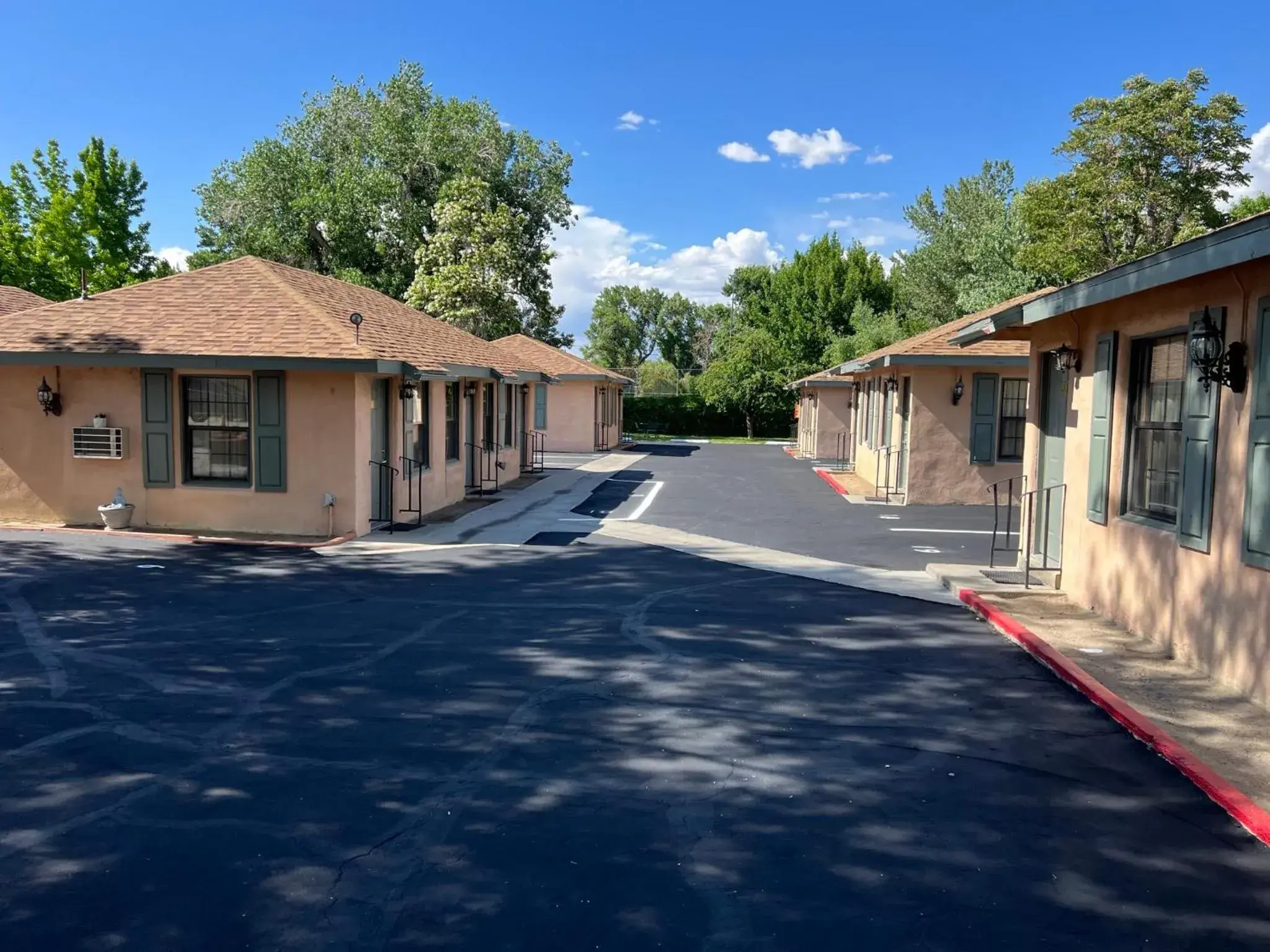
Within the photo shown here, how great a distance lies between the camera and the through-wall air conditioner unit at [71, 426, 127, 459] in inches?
535

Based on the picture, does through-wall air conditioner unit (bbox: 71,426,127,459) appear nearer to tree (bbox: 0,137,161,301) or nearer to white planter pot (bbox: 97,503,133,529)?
white planter pot (bbox: 97,503,133,529)

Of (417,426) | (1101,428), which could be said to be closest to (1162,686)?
(1101,428)

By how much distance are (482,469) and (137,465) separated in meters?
8.03

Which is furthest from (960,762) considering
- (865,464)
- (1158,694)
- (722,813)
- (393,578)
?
(865,464)

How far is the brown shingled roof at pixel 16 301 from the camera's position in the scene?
20700 millimetres

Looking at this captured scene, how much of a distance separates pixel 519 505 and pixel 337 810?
1391 centimetres

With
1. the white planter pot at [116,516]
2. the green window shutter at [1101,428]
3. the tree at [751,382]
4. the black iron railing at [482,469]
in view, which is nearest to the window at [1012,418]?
the green window shutter at [1101,428]

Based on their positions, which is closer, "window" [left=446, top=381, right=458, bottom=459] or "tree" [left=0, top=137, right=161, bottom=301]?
"window" [left=446, top=381, right=458, bottom=459]

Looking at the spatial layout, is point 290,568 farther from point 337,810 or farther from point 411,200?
point 411,200

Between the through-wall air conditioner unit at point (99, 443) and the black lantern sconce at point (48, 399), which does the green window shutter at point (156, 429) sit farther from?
the black lantern sconce at point (48, 399)

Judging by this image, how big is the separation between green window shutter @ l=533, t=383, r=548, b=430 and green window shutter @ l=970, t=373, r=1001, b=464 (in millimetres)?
18679

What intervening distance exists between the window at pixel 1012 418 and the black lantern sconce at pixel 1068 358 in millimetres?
8944

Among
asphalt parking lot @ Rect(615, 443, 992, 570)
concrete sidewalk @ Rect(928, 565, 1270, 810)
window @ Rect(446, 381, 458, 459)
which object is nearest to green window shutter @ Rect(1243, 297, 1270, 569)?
concrete sidewalk @ Rect(928, 565, 1270, 810)

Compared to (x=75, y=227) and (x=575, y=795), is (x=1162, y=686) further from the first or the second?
(x=75, y=227)
